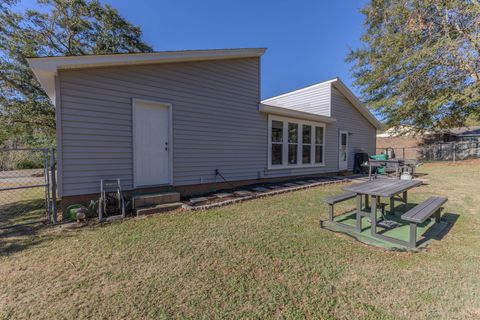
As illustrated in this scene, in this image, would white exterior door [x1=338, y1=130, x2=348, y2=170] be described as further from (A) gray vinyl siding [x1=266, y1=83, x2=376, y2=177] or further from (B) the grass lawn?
(B) the grass lawn

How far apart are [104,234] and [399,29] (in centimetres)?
1623

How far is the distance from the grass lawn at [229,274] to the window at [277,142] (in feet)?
14.3

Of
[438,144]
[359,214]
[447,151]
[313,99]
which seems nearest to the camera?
[359,214]

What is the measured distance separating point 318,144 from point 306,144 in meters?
0.86

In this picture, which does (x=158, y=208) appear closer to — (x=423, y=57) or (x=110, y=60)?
(x=110, y=60)

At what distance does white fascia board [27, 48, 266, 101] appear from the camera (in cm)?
394

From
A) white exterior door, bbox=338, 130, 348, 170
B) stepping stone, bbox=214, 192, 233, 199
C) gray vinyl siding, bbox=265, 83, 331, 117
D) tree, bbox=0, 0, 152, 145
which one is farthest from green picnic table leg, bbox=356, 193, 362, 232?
tree, bbox=0, 0, 152, 145

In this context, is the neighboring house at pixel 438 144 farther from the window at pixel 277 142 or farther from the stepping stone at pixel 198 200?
the stepping stone at pixel 198 200

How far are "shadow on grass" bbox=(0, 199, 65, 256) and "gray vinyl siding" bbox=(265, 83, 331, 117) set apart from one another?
32.6 ft

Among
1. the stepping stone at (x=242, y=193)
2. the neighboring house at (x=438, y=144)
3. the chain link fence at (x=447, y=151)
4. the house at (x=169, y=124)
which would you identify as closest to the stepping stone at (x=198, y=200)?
the house at (x=169, y=124)

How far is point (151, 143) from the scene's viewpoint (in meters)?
5.29

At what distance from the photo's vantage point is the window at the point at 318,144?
9.45m

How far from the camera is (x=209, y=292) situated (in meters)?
2.07

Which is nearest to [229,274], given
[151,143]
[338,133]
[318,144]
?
[151,143]
